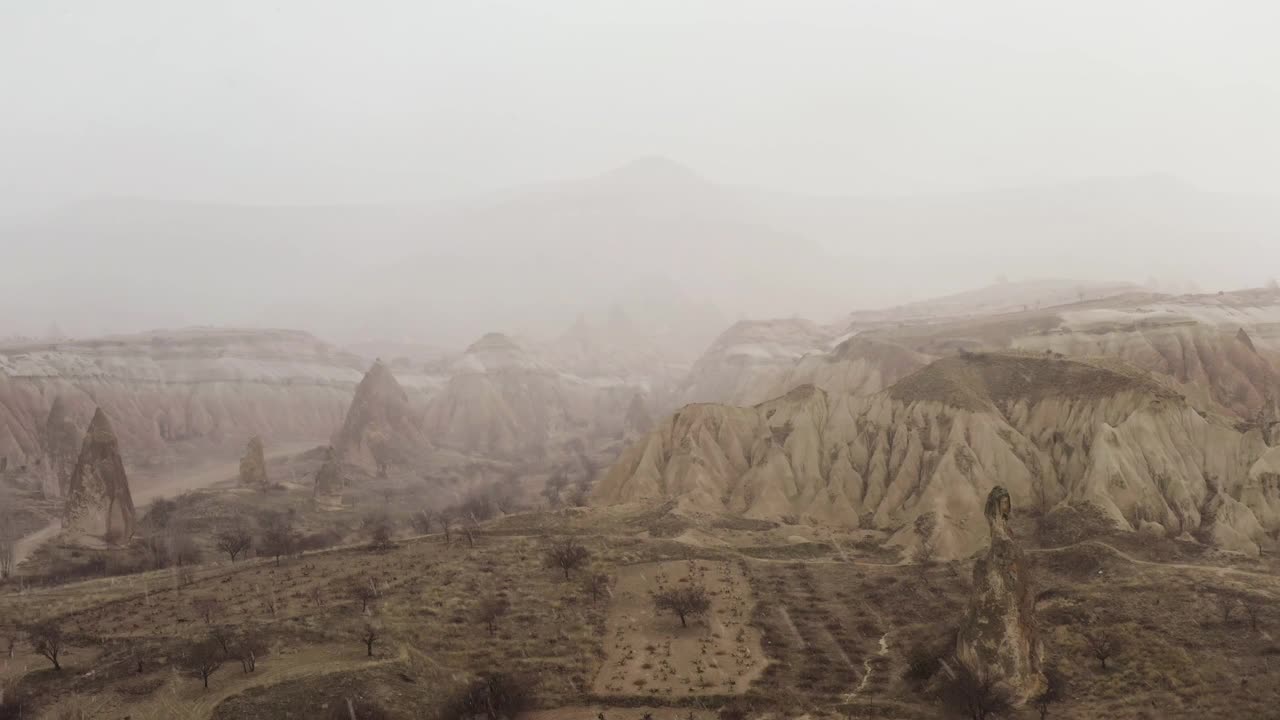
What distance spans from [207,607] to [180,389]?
114 m

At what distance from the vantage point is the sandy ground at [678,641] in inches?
1652

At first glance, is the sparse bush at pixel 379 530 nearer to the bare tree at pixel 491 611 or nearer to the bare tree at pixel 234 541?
the bare tree at pixel 234 541

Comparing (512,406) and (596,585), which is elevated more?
(596,585)

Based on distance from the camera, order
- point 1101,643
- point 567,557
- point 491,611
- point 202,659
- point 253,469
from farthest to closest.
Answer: point 253,469 < point 567,557 < point 491,611 < point 1101,643 < point 202,659

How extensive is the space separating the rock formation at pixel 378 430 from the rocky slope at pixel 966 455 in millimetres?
44654

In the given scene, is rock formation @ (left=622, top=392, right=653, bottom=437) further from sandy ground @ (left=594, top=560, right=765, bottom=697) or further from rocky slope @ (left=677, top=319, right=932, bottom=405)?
sandy ground @ (left=594, top=560, right=765, bottom=697)

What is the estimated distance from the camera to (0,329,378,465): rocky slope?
123 m

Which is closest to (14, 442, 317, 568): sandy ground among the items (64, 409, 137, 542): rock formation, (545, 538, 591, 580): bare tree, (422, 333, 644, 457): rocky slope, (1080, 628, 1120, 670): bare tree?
(64, 409, 137, 542): rock formation

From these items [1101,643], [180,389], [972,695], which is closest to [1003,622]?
[972,695]

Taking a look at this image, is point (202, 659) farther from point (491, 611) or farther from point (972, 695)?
point (972, 695)

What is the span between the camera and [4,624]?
4716 centimetres

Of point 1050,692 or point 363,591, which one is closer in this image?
point 1050,692

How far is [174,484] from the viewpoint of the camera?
116 metres

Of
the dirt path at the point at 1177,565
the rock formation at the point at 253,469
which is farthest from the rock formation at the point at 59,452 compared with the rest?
the dirt path at the point at 1177,565
